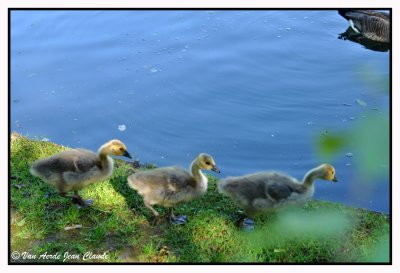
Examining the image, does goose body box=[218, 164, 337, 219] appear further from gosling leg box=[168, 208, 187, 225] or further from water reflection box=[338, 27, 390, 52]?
water reflection box=[338, 27, 390, 52]

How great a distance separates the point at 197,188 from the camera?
5.47 metres

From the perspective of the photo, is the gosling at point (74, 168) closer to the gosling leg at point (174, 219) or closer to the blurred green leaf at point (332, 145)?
the gosling leg at point (174, 219)

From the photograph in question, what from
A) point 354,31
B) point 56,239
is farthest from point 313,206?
point 354,31

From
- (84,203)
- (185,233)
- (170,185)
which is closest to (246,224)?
(185,233)

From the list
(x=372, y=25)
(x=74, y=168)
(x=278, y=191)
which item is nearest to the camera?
(x=278, y=191)

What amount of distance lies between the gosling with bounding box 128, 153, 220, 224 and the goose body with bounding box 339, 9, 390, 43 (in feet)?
24.3

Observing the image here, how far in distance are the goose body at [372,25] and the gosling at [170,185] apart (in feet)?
24.3

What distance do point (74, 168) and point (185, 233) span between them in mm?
1418

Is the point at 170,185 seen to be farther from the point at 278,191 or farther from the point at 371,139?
the point at 371,139

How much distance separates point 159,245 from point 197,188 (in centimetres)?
75

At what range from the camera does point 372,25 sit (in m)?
11.5

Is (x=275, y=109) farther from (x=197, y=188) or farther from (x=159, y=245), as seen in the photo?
(x=159, y=245)

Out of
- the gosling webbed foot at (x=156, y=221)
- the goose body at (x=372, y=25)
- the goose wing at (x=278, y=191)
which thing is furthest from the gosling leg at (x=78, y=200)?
the goose body at (x=372, y=25)

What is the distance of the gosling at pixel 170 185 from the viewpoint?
5363 millimetres
